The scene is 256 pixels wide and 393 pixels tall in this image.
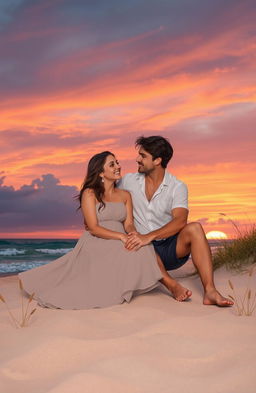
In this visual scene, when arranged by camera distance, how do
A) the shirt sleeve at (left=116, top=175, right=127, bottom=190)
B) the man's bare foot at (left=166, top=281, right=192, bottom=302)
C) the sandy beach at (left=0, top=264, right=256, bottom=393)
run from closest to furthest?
the sandy beach at (left=0, top=264, right=256, bottom=393) < the man's bare foot at (left=166, top=281, right=192, bottom=302) < the shirt sleeve at (left=116, top=175, right=127, bottom=190)

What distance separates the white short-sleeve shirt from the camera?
6.14m

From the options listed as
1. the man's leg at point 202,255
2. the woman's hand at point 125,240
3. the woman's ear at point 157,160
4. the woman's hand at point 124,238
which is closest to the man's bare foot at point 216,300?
the man's leg at point 202,255

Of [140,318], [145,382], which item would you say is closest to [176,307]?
[140,318]

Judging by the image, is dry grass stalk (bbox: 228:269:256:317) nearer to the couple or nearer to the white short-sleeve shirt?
the couple

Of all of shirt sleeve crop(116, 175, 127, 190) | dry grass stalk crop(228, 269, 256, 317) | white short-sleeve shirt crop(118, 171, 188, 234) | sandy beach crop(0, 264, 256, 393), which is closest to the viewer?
sandy beach crop(0, 264, 256, 393)

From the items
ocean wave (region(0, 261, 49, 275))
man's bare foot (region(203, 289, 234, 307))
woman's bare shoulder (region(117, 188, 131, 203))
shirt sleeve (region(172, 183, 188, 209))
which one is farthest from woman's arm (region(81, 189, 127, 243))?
ocean wave (region(0, 261, 49, 275))

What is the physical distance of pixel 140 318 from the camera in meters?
4.82

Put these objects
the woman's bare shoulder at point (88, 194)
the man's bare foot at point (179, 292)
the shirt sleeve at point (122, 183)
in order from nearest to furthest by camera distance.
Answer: the man's bare foot at point (179, 292), the woman's bare shoulder at point (88, 194), the shirt sleeve at point (122, 183)

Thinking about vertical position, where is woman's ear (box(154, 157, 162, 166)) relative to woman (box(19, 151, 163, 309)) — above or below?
above

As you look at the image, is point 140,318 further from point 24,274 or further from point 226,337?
point 24,274

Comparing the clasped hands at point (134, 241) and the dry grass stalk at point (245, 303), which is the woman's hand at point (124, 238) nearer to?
the clasped hands at point (134, 241)

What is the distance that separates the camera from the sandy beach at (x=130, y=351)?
3285 mm

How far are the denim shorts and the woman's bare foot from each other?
1.26ft

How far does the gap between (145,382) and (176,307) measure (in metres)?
2.06
